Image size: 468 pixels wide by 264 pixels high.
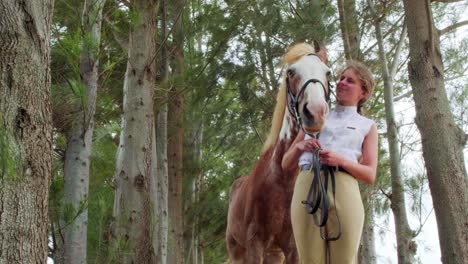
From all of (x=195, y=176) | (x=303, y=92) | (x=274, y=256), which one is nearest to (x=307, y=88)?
(x=303, y=92)

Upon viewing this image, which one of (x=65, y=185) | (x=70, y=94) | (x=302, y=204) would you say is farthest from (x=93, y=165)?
Result: (x=302, y=204)

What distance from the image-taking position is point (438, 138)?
13.2ft

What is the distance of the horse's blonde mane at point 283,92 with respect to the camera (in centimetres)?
325

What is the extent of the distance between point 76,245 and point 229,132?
613 cm

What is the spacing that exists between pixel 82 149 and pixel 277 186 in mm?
1293

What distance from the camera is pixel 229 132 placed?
374 inches

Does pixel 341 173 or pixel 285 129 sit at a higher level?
pixel 285 129

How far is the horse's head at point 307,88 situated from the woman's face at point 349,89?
82 millimetres

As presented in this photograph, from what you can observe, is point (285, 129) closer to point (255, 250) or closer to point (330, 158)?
point (255, 250)

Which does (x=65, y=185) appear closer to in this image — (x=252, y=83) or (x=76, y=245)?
(x=76, y=245)

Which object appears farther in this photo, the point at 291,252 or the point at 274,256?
the point at 274,256

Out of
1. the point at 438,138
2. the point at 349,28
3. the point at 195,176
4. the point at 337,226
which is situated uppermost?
the point at 349,28

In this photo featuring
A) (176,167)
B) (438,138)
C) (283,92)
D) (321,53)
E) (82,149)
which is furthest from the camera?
(176,167)

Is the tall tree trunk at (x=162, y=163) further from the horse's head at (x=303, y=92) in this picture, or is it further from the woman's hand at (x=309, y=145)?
the woman's hand at (x=309, y=145)
